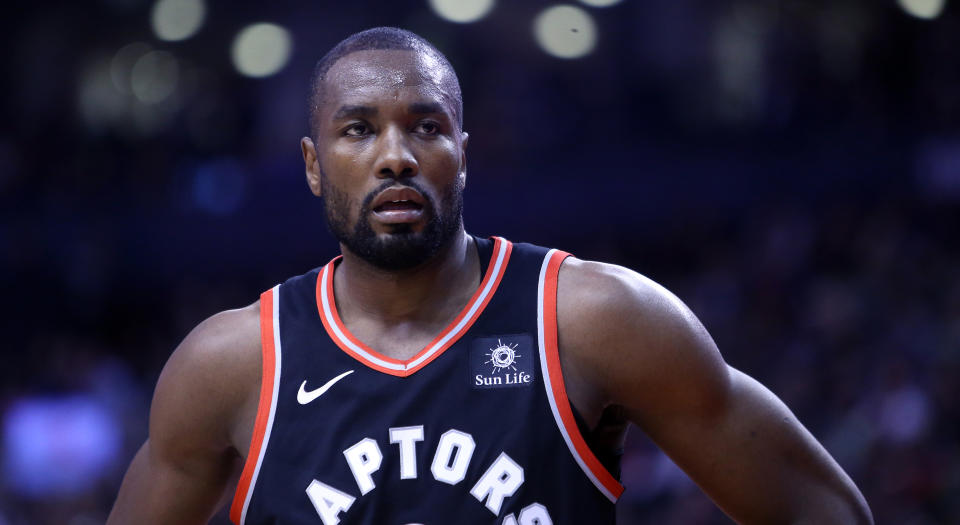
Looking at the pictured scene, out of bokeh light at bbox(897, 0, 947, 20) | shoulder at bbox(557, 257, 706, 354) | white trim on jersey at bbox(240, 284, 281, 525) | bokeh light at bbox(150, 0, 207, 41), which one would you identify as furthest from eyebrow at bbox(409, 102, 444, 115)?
bokeh light at bbox(150, 0, 207, 41)

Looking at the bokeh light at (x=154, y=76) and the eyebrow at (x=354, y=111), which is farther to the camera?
the bokeh light at (x=154, y=76)

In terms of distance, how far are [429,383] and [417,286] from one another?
0.92 feet

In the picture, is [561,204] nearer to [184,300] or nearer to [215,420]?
[184,300]

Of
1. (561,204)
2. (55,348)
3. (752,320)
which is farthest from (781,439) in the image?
(55,348)

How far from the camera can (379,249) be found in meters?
2.64

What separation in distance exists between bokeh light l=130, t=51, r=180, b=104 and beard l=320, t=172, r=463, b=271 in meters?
9.48

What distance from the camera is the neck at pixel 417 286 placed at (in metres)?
2.75

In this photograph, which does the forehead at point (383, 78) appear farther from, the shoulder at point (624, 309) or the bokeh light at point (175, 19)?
the bokeh light at point (175, 19)

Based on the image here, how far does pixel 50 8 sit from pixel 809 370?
8.75m

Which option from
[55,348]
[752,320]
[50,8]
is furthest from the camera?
[50,8]

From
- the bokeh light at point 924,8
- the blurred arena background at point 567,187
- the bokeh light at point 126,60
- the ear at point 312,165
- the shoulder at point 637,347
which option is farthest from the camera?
the bokeh light at point 126,60

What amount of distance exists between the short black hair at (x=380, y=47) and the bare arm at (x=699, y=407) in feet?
2.12

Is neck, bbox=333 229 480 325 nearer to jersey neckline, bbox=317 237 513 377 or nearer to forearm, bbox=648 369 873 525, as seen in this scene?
jersey neckline, bbox=317 237 513 377

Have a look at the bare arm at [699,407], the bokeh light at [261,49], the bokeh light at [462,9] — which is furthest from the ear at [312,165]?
the bokeh light at [261,49]
